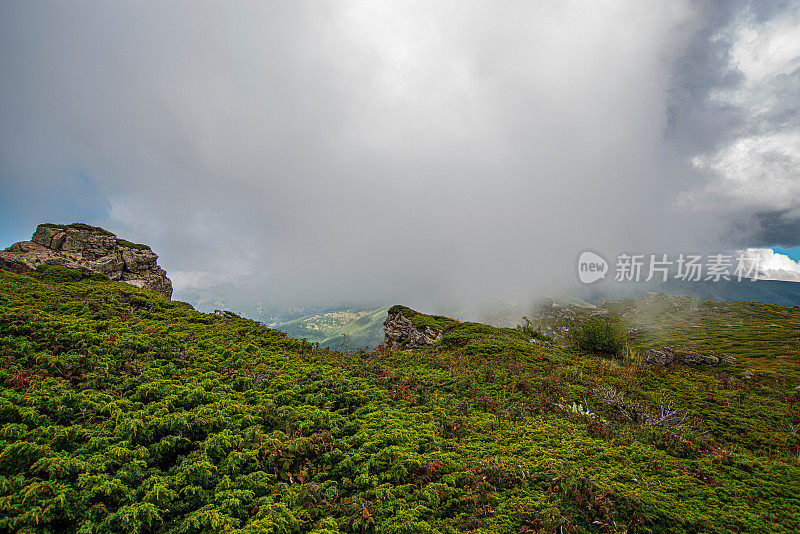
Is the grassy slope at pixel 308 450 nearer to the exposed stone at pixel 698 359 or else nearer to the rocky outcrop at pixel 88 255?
the rocky outcrop at pixel 88 255

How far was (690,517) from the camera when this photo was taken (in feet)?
19.2

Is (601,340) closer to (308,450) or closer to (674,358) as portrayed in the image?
(674,358)

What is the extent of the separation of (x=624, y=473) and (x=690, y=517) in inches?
48.7

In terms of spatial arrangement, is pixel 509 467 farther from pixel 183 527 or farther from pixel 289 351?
pixel 289 351

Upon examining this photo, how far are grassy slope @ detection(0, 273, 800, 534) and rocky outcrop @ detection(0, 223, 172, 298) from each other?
19599 mm

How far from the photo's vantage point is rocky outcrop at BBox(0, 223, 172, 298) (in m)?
25.0

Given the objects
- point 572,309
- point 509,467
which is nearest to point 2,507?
point 509,467

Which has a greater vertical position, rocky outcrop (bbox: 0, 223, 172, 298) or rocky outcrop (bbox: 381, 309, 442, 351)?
rocky outcrop (bbox: 0, 223, 172, 298)

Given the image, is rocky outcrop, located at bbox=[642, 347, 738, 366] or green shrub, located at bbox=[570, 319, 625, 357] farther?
rocky outcrop, located at bbox=[642, 347, 738, 366]

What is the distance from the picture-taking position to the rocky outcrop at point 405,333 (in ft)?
102

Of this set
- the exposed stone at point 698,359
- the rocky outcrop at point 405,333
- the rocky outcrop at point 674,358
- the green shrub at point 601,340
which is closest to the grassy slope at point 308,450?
the green shrub at point 601,340

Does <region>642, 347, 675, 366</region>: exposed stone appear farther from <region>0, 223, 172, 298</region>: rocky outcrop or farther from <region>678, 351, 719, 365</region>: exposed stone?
<region>0, 223, 172, 298</region>: rocky outcrop

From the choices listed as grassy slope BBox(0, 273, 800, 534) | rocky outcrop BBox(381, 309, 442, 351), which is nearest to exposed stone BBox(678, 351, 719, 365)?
grassy slope BBox(0, 273, 800, 534)

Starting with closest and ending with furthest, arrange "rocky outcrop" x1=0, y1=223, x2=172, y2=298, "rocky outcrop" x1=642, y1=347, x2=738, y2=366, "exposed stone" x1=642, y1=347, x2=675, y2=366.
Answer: "rocky outcrop" x1=0, y1=223, x2=172, y2=298, "exposed stone" x1=642, y1=347, x2=675, y2=366, "rocky outcrop" x1=642, y1=347, x2=738, y2=366
